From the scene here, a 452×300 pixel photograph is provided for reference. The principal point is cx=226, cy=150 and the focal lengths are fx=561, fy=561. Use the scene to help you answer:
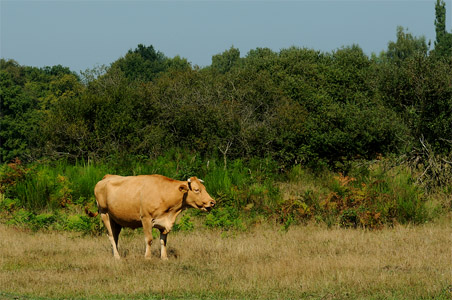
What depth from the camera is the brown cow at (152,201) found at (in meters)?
11.4

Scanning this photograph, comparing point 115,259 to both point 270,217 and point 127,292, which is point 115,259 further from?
point 270,217

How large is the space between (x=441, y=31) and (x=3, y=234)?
86.8m

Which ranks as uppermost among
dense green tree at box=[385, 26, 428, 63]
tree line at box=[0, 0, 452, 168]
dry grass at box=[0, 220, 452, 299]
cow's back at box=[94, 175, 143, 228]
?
dense green tree at box=[385, 26, 428, 63]

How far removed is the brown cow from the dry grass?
2.56 ft

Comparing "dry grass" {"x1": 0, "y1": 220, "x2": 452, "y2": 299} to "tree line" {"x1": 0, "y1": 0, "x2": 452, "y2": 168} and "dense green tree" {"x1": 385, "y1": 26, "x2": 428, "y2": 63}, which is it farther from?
"dense green tree" {"x1": 385, "y1": 26, "x2": 428, "y2": 63}

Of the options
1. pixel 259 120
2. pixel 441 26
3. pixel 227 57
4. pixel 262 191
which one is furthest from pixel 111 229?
pixel 227 57

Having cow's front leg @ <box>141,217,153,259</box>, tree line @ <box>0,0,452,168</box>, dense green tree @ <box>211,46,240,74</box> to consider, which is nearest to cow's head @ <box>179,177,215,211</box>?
cow's front leg @ <box>141,217,153,259</box>

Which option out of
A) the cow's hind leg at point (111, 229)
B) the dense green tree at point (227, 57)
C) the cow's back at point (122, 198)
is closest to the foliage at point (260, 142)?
the cow's hind leg at point (111, 229)

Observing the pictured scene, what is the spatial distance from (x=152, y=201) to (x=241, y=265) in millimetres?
2200

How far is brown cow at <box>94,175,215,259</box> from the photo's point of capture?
1135cm

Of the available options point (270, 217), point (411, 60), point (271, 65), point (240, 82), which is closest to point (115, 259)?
point (270, 217)

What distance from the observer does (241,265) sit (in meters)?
11.2

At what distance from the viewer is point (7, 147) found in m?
54.9

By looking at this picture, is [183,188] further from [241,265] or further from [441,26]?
[441,26]
